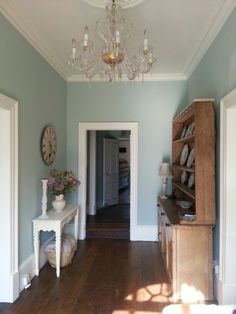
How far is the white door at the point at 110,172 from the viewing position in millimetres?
7613

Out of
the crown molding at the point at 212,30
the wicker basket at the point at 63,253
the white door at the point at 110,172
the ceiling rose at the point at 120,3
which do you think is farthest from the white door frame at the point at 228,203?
the white door at the point at 110,172

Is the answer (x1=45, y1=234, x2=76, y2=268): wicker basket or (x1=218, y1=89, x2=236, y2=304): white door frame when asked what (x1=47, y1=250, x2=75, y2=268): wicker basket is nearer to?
(x1=45, y1=234, x2=76, y2=268): wicker basket

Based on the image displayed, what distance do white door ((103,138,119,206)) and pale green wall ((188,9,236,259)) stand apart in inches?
167

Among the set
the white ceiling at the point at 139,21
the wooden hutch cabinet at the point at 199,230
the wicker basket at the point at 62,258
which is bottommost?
the wicker basket at the point at 62,258

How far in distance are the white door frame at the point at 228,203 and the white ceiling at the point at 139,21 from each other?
36.7 inches

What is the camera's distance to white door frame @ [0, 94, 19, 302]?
2.81 m

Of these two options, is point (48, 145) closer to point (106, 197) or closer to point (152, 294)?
point (152, 294)

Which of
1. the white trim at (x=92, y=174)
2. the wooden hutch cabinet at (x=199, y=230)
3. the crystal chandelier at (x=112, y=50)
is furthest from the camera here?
the white trim at (x=92, y=174)

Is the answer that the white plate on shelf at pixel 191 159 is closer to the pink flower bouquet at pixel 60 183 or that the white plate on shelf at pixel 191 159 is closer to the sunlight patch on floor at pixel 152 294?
the sunlight patch on floor at pixel 152 294

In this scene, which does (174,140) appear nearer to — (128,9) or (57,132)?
(57,132)

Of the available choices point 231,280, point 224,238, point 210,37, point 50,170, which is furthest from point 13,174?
point 210,37

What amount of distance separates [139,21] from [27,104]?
1.57 meters

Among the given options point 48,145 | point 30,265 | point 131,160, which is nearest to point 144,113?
point 131,160

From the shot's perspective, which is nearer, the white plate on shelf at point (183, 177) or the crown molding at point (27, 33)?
the crown molding at point (27, 33)
